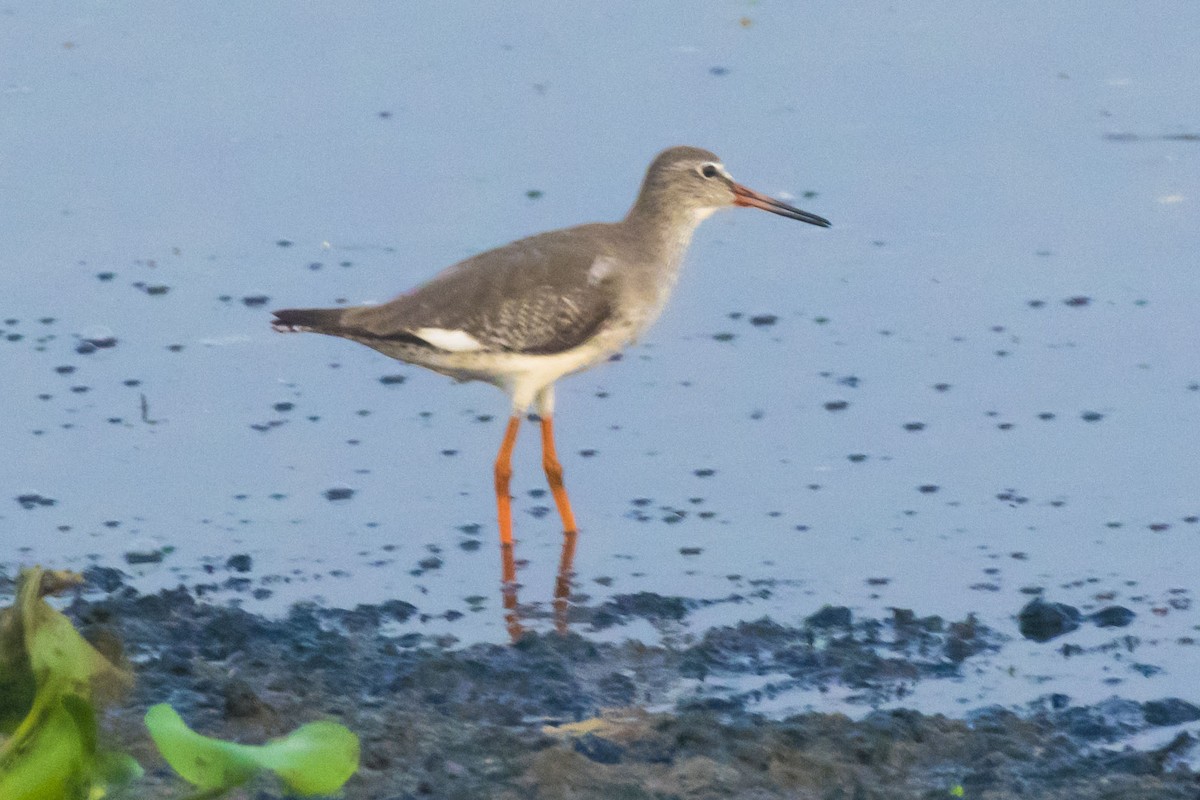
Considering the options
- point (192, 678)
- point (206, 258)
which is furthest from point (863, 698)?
point (206, 258)

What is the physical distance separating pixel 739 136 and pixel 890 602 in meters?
4.59

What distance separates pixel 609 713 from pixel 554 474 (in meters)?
1.89

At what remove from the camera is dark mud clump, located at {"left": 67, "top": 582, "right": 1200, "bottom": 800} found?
512cm

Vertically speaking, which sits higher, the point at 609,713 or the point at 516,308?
the point at 516,308

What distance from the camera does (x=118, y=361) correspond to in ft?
28.2

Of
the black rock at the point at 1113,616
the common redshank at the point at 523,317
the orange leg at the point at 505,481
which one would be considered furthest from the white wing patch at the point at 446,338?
the black rock at the point at 1113,616

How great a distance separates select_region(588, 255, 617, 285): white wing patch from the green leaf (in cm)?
425

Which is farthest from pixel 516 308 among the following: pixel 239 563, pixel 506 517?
pixel 239 563

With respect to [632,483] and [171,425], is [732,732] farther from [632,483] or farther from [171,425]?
[171,425]

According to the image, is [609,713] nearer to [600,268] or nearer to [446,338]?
[446,338]

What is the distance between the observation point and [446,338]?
7.29 meters

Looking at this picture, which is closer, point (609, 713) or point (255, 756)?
point (255, 756)

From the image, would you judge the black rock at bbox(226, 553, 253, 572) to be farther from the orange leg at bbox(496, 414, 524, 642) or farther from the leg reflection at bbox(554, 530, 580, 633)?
the leg reflection at bbox(554, 530, 580, 633)

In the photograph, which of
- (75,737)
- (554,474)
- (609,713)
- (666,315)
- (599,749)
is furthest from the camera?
(666,315)
